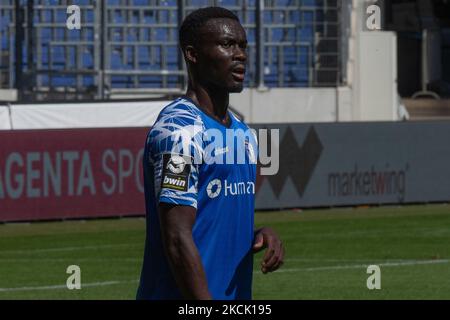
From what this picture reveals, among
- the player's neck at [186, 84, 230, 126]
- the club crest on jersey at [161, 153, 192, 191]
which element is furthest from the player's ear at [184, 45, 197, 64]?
the club crest on jersey at [161, 153, 192, 191]

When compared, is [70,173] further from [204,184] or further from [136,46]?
[204,184]

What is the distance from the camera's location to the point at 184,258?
4.97m

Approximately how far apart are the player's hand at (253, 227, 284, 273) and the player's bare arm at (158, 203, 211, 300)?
302 mm

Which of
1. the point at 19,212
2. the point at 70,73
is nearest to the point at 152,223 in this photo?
the point at 19,212

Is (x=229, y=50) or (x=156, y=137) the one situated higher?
(x=229, y=50)

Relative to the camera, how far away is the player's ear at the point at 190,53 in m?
5.25

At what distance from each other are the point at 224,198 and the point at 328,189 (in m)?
21.5

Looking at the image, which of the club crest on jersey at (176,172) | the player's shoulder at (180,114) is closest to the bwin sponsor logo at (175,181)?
the club crest on jersey at (176,172)

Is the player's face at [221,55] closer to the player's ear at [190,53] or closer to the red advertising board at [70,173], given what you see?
the player's ear at [190,53]

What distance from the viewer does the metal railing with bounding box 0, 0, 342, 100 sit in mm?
32156

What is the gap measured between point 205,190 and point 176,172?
0.63 ft

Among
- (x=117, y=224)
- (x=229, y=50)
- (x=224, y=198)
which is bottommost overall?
(x=117, y=224)

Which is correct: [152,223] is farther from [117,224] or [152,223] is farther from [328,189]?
[328,189]

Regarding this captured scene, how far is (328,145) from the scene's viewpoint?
26.8m
